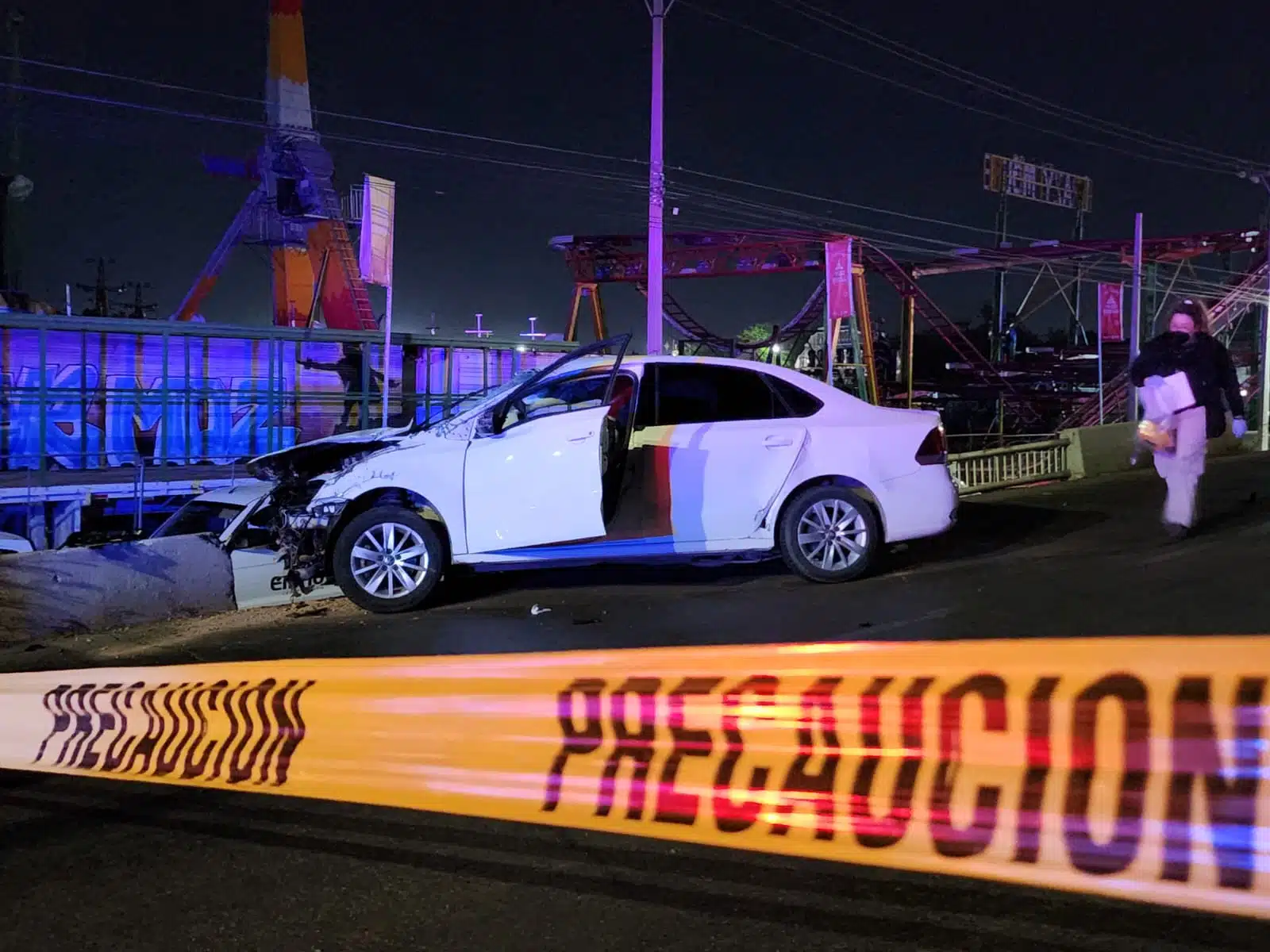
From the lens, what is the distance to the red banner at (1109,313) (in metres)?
30.6

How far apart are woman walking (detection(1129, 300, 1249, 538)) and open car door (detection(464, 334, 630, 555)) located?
4.23 m

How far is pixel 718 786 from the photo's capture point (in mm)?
2807

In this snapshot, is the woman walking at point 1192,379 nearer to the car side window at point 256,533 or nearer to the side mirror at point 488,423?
the side mirror at point 488,423

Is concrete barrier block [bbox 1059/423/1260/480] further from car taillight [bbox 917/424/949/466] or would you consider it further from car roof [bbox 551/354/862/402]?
car roof [bbox 551/354/862/402]

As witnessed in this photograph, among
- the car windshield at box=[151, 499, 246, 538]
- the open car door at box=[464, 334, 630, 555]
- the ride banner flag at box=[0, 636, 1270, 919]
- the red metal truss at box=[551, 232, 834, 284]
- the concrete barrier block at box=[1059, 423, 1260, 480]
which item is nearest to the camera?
the ride banner flag at box=[0, 636, 1270, 919]

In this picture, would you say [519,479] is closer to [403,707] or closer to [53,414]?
[403,707]

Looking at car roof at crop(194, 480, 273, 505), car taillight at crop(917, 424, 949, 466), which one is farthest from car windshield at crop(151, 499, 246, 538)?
car taillight at crop(917, 424, 949, 466)

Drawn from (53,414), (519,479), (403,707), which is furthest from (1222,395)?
(53,414)

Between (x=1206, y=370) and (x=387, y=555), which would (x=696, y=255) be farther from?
(x=387, y=555)

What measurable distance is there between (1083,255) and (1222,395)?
94.8 feet

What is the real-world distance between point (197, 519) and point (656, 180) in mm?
9524

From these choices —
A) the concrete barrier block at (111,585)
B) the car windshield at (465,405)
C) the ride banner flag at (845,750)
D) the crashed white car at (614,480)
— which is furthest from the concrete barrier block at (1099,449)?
the ride banner flag at (845,750)

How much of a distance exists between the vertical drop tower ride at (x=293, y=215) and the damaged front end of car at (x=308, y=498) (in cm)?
2088

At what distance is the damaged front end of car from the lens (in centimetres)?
708
